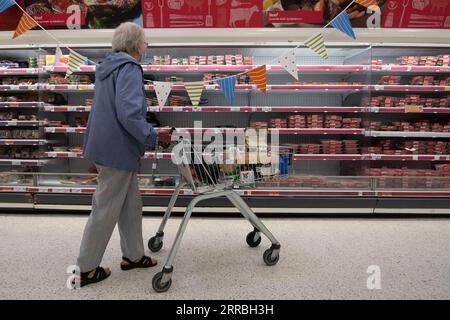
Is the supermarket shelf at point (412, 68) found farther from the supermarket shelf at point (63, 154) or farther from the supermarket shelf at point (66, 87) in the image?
the supermarket shelf at point (63, 154)

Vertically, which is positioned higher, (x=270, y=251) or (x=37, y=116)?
(x=37, y=116)

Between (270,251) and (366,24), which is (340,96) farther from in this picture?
(270,251)

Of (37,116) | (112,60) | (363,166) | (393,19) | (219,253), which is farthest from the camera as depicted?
(37,116)

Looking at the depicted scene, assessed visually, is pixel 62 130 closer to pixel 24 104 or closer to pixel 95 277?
pixel 24 104

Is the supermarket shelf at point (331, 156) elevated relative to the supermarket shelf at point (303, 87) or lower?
lower

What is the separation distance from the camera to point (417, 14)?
165 inches

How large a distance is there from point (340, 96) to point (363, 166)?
110 cm

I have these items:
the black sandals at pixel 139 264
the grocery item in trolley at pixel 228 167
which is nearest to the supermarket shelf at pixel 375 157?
the grocery item in trolley at pixel 228 167

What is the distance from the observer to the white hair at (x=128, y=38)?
7.43ft

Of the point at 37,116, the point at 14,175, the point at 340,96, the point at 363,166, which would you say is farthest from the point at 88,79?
the point at 363,166

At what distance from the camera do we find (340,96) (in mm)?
5016

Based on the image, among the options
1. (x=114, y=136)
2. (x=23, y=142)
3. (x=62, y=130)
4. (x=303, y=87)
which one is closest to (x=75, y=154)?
(x=62, y=130)

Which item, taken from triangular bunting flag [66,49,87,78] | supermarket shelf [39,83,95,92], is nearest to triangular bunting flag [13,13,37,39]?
triangular bunting flag [66,49,87,78]

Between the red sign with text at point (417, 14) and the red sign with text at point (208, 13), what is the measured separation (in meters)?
1.55
